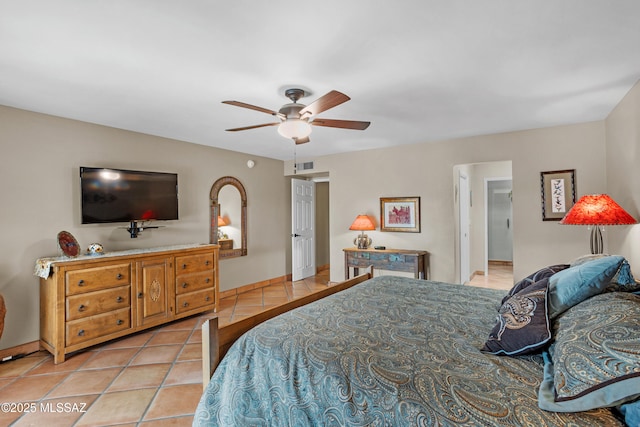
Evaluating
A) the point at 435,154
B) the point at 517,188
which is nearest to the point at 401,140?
the point at 435,154

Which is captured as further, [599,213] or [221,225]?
[221,225]

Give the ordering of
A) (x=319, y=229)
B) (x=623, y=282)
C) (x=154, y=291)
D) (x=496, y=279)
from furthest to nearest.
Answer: (x=319, y=229)
(x=496, y=279)
(x=154, y=291)
(x=623, y=282)

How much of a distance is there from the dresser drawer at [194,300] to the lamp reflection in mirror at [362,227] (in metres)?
2.29

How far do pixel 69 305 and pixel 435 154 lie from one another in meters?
4.65

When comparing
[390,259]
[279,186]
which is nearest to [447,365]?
[390,259]

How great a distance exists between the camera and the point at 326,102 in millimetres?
2195

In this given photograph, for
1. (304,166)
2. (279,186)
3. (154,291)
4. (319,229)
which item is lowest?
(154,291)

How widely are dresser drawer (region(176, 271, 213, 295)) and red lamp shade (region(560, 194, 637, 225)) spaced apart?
13.0ft

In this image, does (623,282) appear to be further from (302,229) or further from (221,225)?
(302,229)

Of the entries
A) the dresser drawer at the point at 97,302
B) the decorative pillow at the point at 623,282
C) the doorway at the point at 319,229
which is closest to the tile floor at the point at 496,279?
the doorway at the point at 319,229

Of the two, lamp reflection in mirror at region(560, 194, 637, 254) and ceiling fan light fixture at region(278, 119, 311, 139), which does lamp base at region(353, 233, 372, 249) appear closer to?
lamp reflection in mirror at region(560, 194, 637, 254)

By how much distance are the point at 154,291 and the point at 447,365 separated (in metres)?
3.27

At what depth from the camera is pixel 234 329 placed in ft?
5.52

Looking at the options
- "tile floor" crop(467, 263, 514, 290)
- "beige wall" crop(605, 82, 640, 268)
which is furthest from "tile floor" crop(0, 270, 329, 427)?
"tile floor" crop(467, 263, 514, 290)
